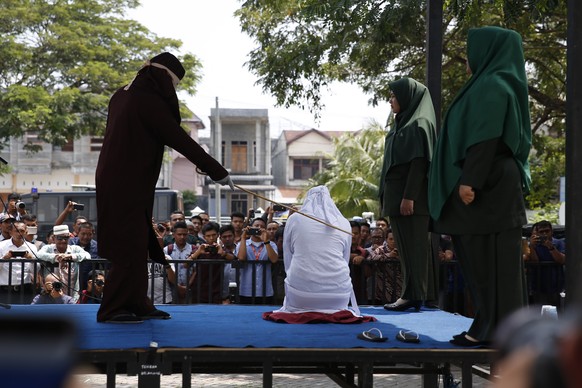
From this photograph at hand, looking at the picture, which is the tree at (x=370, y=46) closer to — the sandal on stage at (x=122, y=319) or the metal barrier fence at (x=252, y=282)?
the metal barrier fence at (x=252, y=282)

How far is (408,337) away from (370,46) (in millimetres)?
10856

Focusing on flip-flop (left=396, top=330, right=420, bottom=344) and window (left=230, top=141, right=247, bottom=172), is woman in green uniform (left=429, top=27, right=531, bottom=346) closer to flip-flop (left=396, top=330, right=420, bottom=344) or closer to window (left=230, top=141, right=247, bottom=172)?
flip-flop (left=396, top=330, right=420, bottom=344)

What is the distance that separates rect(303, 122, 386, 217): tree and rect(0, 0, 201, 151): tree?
1341cm

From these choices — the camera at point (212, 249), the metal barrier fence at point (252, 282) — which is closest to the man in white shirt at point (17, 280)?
the metal barrier fence at point (252, 282)

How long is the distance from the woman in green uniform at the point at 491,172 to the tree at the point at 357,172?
3588cm

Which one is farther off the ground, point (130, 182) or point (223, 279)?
point (130, 182)

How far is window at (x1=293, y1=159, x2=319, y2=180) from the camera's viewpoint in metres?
72.4

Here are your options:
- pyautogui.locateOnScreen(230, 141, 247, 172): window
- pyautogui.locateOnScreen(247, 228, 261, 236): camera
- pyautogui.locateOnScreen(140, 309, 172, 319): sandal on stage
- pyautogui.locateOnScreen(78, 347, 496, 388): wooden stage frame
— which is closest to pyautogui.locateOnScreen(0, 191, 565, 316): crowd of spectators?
pyautogui.locateOnScreen(247, 228, 261, 236): camera

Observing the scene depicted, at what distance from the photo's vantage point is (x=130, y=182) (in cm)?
642

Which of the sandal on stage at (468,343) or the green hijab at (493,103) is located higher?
the green hijab at (493,103)

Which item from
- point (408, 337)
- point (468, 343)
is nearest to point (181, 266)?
point (408, 337)

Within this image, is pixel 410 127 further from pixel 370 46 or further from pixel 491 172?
pixel 370 46

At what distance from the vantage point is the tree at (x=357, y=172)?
140 feet

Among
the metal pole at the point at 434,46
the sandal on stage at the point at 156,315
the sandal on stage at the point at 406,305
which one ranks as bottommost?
the sandal on stage at the point at 406,305
